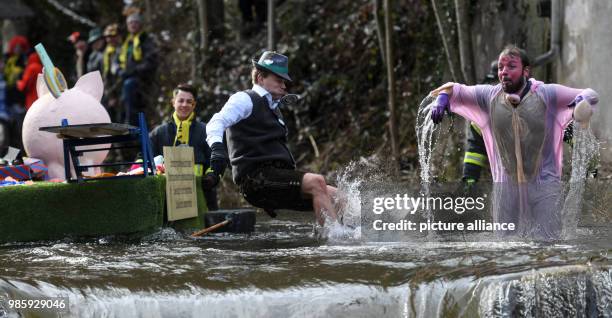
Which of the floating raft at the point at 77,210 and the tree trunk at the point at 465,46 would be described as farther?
the tree trunk at the point at 465,46

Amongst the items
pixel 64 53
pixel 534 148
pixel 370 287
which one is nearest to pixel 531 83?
pixel 534 148

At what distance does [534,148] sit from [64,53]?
15948mm

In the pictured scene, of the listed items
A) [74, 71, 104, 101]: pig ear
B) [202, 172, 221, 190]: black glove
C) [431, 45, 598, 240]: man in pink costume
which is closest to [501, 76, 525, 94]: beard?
[431, 45, 598, 240]: man in pink costume

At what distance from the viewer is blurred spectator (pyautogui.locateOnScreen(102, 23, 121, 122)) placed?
665 inches

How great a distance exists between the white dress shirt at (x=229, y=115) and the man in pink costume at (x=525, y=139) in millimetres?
1562

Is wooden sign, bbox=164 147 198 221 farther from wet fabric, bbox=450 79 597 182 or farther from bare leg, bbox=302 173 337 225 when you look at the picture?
wet fabric, bbox=450 79 597 182

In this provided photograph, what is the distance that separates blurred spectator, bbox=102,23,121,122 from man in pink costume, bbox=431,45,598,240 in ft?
32.2

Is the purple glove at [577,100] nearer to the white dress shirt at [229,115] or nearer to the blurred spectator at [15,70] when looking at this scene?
the white dress shirt at [229,115]

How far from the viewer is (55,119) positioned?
9.51 m

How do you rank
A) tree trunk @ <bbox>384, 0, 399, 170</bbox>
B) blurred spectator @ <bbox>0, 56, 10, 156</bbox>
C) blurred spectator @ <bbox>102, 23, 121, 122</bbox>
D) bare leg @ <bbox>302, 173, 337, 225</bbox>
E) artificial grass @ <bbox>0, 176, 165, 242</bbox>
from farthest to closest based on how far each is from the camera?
blurred spectator @ <bbox>102, 23, 121, 122</bbox> → blurred spectator @ <bbox>0, 56, 10, 156</bbox> → tree trunk @ <bbox>384, 0, 399, 170</bbox> → bare leg @ <bbox>302, 173, 337, 225</bbox> → artificial grass @ <bbox>0, 176, 165, 242</bbox>

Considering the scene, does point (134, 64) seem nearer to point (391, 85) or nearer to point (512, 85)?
point (391, 85)

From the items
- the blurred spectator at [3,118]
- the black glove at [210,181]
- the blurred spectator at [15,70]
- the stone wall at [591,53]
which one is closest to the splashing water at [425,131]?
the black glove at [210,181]

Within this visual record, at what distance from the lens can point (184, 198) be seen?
30.9 feet

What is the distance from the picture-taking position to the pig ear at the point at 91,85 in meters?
10.0
